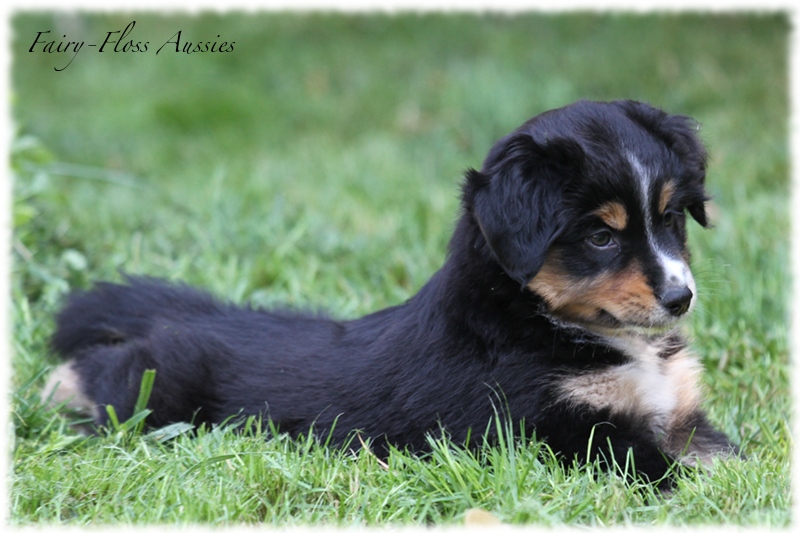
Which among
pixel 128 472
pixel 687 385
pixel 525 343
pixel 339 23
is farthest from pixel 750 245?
pixel 339 23

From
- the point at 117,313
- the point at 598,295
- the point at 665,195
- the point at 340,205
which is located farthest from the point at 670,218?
the point at 340,205

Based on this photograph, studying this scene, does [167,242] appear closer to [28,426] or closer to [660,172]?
[28,426]

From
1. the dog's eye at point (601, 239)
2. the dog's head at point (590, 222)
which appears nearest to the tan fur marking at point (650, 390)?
the dog's head at point (590, 222)

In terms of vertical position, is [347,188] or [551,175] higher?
[347,188]

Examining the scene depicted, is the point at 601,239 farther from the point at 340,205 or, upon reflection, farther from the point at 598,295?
the point at 340,205

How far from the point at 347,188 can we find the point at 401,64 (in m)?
Answer: 3.86

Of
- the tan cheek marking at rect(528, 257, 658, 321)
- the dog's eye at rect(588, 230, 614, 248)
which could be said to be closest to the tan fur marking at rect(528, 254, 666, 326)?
the tan cheek marking at rect(528, 257, 658, 321)

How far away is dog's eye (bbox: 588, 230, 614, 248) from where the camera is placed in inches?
129

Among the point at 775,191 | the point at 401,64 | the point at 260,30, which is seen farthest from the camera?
the point at 260,30

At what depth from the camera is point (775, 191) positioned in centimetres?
721

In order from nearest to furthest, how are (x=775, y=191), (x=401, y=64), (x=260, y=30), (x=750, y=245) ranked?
(x=750, y=245) < (x=775, y=191) < (x=401, y=64) < (x=260, y=30)

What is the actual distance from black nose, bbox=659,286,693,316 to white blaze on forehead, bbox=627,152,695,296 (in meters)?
0.02

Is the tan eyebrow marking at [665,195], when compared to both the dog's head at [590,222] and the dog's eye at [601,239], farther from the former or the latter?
the dog's eye at [601,239]

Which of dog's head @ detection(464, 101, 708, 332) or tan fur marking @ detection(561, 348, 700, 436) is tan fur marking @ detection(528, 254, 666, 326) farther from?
tan fur marking @ detection(561, 348, 700, 436)
